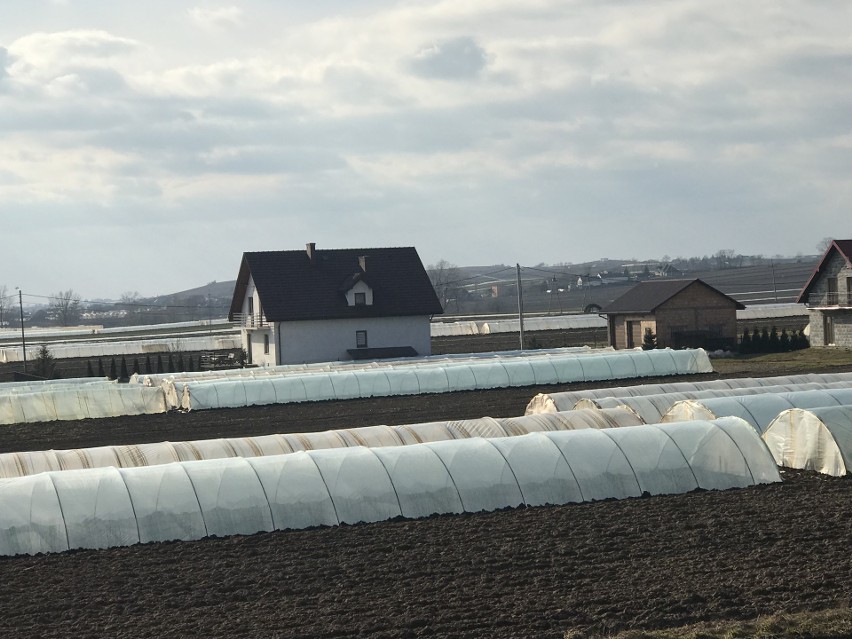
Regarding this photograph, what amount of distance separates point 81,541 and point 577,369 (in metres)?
28.0

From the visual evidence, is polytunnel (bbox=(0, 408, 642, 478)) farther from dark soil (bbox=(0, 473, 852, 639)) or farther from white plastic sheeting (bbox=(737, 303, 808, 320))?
white plastic sheeting (bbox=(737, 303, 808, 320))

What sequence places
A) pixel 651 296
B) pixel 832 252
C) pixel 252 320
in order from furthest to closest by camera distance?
pixel 252 320 → pixel 651 296 → pixel 832 252

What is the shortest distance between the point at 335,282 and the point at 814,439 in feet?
120

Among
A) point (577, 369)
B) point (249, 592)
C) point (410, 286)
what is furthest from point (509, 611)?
point (410, 286)

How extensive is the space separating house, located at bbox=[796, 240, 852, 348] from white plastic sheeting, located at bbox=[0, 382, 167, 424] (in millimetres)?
31951

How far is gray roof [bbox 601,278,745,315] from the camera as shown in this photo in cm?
5328

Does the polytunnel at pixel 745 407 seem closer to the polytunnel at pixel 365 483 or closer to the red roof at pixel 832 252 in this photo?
the polytunnel at pixel 365 483

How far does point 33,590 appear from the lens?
13.9m

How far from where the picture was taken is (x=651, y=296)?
2164 inches

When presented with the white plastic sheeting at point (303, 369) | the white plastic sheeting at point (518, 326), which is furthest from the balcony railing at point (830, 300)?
the white plastic sheeting at point (518, 326)

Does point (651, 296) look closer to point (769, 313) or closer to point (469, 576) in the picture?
point (769, 313)

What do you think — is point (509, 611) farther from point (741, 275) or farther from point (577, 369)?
point (741, 275)

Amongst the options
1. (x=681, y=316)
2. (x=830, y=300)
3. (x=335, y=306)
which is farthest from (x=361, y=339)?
(x=830, y=300)

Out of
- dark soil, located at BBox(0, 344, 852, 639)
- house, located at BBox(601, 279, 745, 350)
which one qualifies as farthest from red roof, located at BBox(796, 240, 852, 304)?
dark soil, located at BBox(0, 344, 852, 639)
